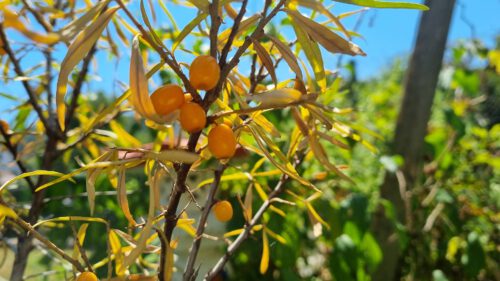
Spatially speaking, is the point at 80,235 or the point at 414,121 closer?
the point at 80,235

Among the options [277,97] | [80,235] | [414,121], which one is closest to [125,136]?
[80,235]

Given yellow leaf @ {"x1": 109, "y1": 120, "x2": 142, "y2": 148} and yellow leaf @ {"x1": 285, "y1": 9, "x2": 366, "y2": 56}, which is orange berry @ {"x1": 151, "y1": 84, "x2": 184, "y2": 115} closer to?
yellow leaf @ {"x1": 285, "y1": 9, "x2": 366, "y2": 56}

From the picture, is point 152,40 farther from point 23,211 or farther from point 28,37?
point 23,211

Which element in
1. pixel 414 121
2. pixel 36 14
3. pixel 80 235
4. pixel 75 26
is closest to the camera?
pixel 75 26

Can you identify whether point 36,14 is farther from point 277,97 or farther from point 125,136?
point 277,97

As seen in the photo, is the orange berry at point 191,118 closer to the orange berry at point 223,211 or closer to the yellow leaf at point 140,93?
the yellow leaf at point 140,93

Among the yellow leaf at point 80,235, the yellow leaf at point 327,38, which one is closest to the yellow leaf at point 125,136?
the yellow leaf at point 80,235
